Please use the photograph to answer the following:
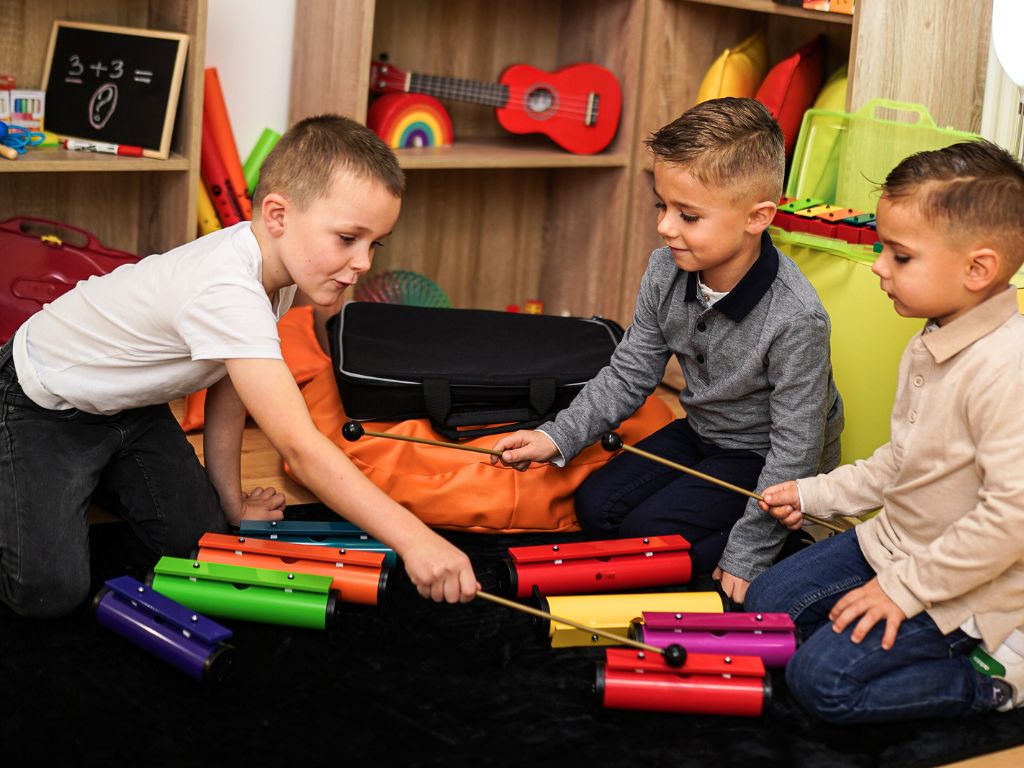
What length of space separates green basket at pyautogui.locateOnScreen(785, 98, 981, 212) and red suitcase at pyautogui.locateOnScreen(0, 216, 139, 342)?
1.32 meters

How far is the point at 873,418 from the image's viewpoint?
2025 mm

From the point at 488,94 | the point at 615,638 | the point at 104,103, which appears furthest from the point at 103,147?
the point at 615,638

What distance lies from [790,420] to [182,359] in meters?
Result: 0.86

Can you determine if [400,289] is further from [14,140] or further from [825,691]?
[825,691]

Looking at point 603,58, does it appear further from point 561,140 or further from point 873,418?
point 873,418

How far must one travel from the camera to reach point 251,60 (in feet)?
8.38

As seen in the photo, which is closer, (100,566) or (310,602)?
(310,602)

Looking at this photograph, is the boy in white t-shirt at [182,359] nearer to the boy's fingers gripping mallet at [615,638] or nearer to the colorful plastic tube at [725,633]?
the boy's fingers gripping mallet at [615,638]

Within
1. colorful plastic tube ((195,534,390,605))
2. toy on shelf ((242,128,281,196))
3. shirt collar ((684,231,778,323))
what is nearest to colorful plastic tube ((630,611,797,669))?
colorful plastic tube ((195,534,390,605))

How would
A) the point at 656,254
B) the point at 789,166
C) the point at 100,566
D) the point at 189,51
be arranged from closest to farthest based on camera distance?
the point at 100,566
the point at 656,254
the point at 189,51
the point at 789,166

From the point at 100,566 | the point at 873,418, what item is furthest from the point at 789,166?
the point at 100,566

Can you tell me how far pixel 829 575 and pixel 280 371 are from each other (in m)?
0.78

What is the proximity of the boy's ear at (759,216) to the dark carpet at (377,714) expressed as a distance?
2.09ft

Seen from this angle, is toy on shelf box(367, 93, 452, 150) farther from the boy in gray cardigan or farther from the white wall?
the boy in gray cardigan
